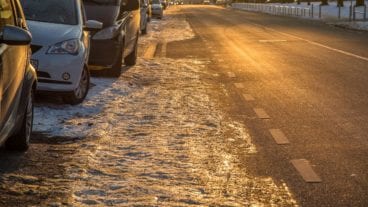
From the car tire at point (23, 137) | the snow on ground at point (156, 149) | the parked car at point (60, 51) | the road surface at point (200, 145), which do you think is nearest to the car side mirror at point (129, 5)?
the road surface at point (200, 145)

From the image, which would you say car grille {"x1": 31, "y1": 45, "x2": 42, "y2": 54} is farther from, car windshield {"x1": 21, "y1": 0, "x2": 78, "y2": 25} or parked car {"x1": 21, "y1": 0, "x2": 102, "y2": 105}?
car windshield {"x1": 21, "y1": 0, "x2": 78, "y2": 25}

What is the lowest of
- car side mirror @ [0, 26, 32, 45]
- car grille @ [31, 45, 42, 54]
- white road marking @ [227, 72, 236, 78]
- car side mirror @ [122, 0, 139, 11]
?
white road marking @ [227, 72, 236, 78]

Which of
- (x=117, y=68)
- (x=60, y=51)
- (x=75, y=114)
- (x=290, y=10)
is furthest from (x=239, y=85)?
(x=290, y=10)

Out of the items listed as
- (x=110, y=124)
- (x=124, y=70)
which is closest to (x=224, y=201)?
(x=110, y=124)

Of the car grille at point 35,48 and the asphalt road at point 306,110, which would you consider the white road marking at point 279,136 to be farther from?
the car grille at point 35,48

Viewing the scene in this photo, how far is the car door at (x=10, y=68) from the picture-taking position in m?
5.80

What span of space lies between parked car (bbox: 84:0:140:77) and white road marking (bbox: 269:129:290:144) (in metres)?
5.16

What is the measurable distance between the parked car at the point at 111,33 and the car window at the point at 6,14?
6.22 metres

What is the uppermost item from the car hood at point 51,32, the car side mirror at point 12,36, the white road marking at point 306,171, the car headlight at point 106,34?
the car side mirror at point 12,36

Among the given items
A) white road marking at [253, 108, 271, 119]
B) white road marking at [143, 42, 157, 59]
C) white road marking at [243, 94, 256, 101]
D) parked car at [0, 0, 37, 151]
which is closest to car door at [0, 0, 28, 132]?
parked car at [0, 0, 37, 151]

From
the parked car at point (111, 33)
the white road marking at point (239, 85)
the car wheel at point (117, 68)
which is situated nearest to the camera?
the white road marking at point (239, 85)

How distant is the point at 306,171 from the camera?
260 inches

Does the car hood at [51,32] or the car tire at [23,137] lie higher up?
the car hood at [51,32]

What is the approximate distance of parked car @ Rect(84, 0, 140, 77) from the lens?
13141 millimetres
